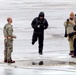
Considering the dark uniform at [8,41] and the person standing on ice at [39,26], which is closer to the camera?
the dark uniform at [8,41]

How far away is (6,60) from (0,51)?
108 inches

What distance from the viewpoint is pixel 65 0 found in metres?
53.8

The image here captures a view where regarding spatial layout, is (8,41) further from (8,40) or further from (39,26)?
(39,26)

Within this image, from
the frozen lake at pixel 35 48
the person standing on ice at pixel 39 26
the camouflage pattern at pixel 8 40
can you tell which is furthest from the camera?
the person standing on ice at pixel 39 26

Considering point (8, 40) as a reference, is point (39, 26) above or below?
above

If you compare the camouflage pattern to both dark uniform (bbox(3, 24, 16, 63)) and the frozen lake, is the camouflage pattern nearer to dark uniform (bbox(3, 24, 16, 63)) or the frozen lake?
dark uniform (bbox(3, 24, 16, 63))

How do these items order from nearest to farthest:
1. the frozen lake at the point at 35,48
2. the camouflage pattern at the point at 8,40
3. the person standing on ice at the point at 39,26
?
the frozen lake at the point at 35,48
the camouflage pattern at the point at 8,40
the person standing on ice at the point at 39,26

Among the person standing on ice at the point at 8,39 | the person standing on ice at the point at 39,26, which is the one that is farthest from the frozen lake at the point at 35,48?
the person standing on ice at the point at 39,26

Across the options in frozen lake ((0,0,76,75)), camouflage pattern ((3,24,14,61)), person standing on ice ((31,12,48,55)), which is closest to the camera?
frozen lake ((0,0,76,75))

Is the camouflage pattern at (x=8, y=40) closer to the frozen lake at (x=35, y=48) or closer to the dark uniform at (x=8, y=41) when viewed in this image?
the dark uniform at (x=8, y=41)

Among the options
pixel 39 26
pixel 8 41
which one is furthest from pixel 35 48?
pixel 8 41

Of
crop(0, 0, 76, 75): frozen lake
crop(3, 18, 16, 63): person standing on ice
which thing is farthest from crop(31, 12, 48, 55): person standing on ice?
crop(3, 18, 16, 63): person standing on ice

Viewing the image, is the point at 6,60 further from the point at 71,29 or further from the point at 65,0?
the point at 65,0

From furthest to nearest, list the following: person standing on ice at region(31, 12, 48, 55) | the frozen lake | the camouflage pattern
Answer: person standing on ice at region(31, 12, 48, 55) < the camouflage pattern < the frozen lake
